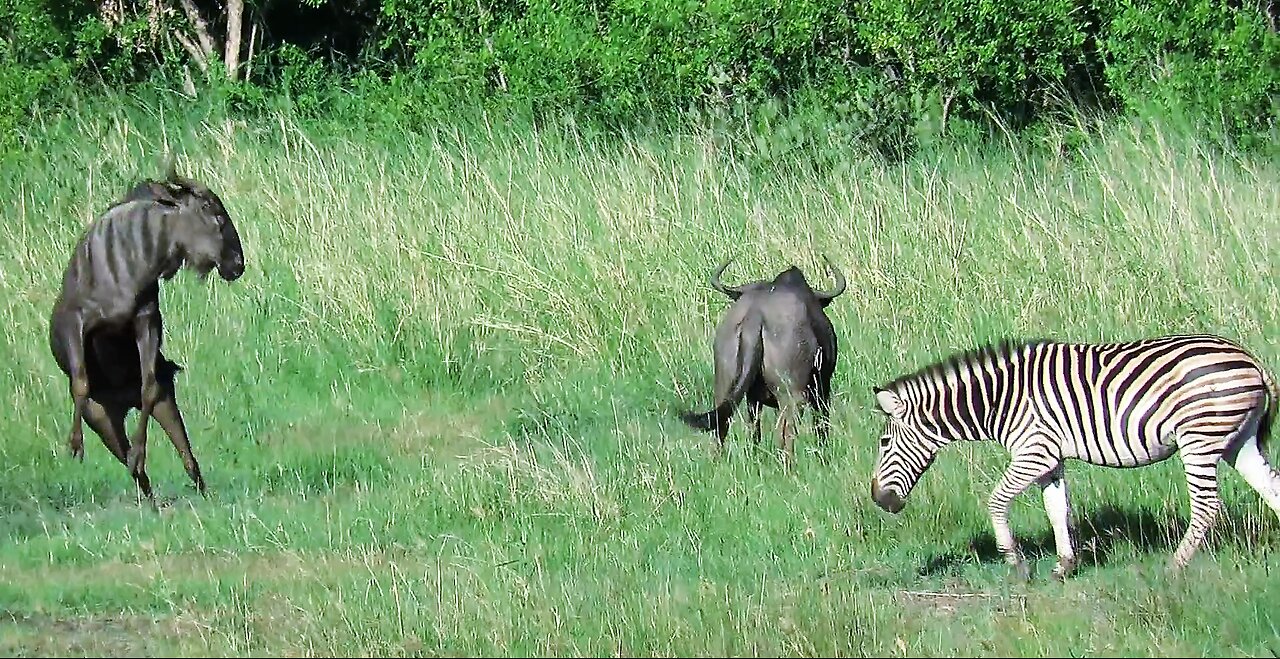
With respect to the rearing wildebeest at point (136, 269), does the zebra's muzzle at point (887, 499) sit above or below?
below

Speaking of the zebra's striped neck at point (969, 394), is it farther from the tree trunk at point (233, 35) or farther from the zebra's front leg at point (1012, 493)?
the tree trunk at point (233, 35)

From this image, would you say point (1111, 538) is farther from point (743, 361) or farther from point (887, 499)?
point (743, 361)

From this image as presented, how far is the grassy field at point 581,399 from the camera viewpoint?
6645 millimetres

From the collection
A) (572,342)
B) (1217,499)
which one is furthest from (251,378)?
(1217,499)

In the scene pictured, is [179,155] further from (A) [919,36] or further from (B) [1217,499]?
(B) [1217,499]

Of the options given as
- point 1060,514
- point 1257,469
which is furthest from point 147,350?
point 1257,469

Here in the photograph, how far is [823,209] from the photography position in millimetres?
13211

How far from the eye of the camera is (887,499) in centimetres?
729

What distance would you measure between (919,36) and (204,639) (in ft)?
33.3

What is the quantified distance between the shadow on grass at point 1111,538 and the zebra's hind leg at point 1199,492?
0.15m

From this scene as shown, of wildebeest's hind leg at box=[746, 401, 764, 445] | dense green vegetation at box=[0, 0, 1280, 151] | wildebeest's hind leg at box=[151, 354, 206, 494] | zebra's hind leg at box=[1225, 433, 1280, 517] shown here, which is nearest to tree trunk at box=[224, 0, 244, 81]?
dense green vegetation at box=[0, 0, 1280, 151]

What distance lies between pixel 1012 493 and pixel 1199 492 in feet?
2.27

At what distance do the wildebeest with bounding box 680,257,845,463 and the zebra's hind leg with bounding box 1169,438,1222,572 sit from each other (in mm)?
2306

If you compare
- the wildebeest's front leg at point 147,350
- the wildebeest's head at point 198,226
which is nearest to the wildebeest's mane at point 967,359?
the wildebeest's head at point 198,226
